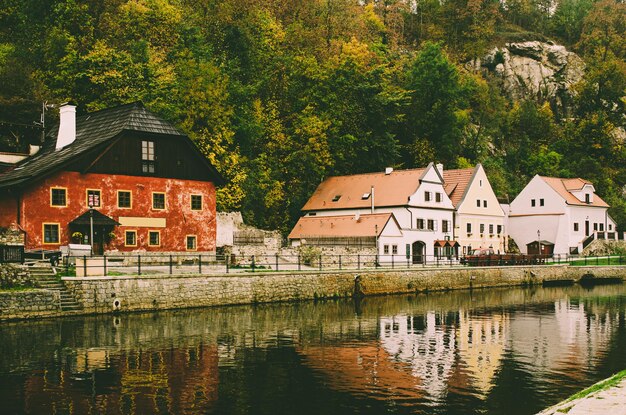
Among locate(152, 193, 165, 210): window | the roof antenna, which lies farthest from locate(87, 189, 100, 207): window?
the roof antenna

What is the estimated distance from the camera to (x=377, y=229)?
57.0 metres

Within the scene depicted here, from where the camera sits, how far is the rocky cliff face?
115625 millimetres

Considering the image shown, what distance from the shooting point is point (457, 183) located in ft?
236

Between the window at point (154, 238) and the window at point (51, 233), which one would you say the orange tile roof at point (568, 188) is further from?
the window at point (51, 233)

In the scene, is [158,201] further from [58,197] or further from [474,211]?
[474,211]

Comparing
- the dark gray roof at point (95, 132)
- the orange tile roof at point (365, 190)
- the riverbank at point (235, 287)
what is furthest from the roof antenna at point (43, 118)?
the orange tile roof at point (365, 190)

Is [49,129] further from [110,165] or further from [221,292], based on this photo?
[221,292]

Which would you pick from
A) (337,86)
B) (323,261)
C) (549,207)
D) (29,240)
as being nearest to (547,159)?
(549,207)

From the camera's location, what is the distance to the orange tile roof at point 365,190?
64125 mm

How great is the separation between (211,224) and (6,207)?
1403 centimetres

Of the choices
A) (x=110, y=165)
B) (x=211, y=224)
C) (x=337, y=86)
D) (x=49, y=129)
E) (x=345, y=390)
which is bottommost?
(x=345, y=390)

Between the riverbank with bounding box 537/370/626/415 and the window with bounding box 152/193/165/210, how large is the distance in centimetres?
3706

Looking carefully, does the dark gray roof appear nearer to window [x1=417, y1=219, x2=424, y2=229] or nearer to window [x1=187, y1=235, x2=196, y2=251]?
window [x1=187, y1=235, x2=196, y2=251]

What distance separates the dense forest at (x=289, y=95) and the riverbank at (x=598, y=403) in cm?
4711
